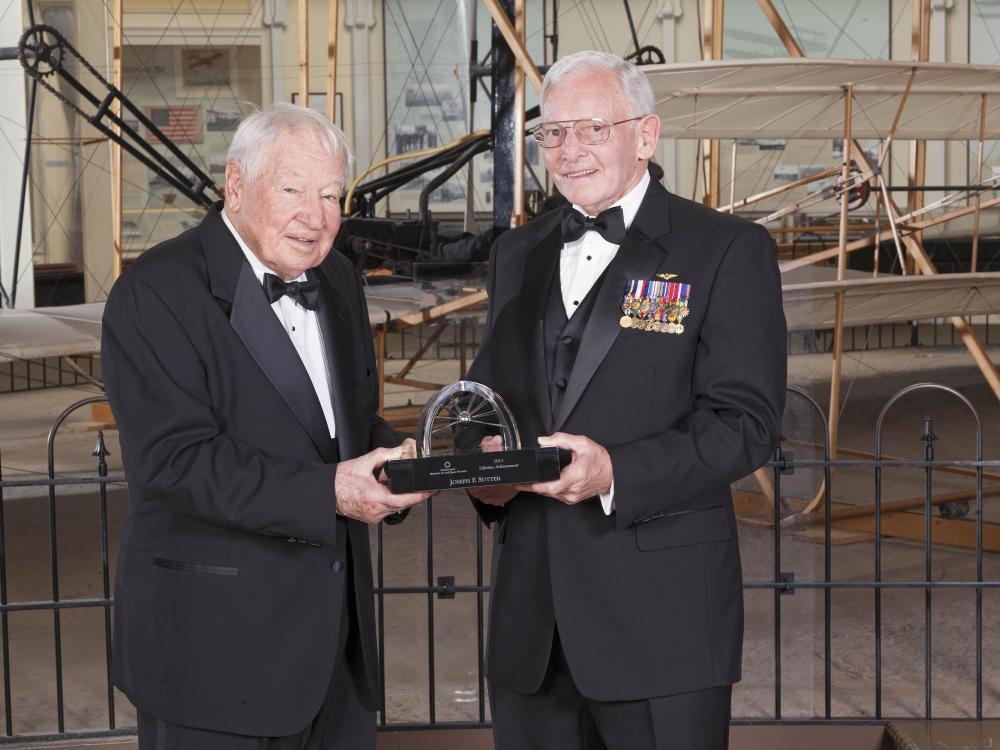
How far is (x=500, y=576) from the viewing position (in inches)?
69.6

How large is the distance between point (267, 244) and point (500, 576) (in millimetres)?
568

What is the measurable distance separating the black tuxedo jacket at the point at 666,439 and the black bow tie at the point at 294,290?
31cm

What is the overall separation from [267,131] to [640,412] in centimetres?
60

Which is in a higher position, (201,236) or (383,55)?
(383,55)

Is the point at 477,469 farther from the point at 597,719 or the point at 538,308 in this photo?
the point at 597,719

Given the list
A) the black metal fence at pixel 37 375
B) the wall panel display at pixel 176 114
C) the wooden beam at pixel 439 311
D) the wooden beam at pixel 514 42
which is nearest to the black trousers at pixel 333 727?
the wooden beam at pixel 514 42

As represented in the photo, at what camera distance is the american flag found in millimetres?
10688

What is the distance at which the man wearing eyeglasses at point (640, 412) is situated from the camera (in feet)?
5.30

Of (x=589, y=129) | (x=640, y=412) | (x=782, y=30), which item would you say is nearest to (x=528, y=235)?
(x=589, y=129)

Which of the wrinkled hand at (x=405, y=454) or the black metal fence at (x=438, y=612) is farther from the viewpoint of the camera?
the black metal fence at (x=438, y=612)

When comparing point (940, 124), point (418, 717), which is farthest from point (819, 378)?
point (418, 717)

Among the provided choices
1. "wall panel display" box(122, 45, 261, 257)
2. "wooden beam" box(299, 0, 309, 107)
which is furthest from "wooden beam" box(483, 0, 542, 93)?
"wall panel display" box(122, 45, 261, 257)

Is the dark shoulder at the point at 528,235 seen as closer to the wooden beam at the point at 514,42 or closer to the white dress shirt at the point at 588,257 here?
the white dress shirt at the point at 588,257

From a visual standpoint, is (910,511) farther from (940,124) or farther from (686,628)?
(686,628)
